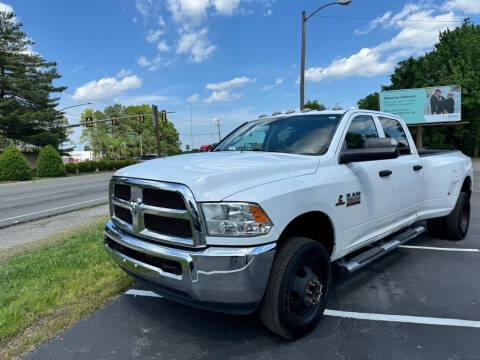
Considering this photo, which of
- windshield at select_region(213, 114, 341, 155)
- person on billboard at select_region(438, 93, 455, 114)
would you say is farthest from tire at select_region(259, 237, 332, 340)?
person on billboard at select_region(438, 93, 455, 114)

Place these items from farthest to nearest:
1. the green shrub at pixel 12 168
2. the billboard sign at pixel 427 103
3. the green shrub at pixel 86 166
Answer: the green shrub at pixel 86 166 → the billboard sign at pixel 427 103 → the green shrub at pixel 12 168

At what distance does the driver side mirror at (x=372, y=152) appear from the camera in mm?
3129

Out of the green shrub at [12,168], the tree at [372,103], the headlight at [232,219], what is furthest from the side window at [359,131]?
the tree at [372,103]

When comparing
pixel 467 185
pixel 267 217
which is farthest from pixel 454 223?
pixel 267 217

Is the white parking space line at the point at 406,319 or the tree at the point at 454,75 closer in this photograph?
the white parking space line at the point at 406,319

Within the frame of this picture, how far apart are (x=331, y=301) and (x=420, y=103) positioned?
29.0 metres

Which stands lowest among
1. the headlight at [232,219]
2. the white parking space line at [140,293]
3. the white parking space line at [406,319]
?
the white parking space line at [406,319]

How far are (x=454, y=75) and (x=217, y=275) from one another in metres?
39.1

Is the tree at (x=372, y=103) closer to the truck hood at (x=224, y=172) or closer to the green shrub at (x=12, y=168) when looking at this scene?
the green shrub at (x=12, y=168)

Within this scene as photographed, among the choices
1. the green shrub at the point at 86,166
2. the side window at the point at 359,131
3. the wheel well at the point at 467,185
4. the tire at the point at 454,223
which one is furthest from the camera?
the green shrub at the point at 86,166

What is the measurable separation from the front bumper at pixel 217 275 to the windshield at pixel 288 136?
135cm

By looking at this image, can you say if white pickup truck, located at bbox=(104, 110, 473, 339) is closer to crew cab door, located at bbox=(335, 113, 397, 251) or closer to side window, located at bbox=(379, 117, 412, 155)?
A: crew cab door, located at bbox=(335, 113, 397, 251)

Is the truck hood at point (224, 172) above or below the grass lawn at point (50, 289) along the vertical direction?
above

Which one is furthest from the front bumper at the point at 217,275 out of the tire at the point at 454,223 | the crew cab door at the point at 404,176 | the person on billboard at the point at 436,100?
the person on billboard at the point at 436,100
